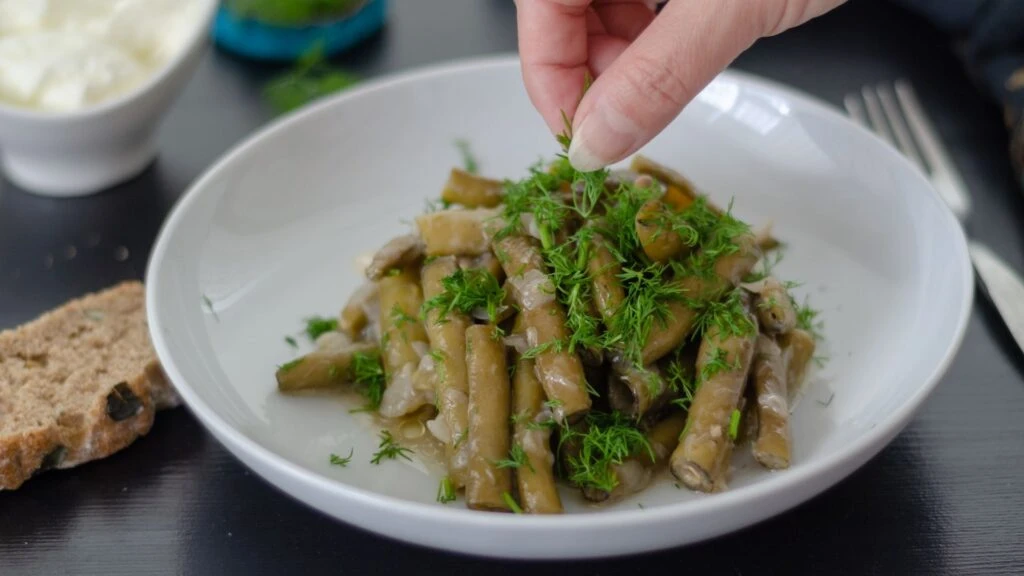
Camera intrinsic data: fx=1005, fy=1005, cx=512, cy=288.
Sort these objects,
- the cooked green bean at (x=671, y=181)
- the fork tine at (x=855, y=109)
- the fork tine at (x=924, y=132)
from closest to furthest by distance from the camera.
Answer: the cooked green bean at (x=671, y=181)
the fork tine at (x=924, y=132)
the fork tine at (x=855, y=109)

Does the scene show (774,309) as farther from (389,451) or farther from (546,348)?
(389,451)

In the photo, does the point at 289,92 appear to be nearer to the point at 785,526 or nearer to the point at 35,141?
the point at 35,141

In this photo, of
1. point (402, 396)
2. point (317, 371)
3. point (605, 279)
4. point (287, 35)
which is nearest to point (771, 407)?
point (605, 279)

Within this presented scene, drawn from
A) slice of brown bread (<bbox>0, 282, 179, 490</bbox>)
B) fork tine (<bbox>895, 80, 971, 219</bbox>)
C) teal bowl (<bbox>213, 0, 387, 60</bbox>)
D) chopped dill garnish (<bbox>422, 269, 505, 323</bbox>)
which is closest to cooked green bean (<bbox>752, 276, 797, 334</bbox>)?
chopped dill garnish (<bbox>422, 269, 505, 323</bbox>)

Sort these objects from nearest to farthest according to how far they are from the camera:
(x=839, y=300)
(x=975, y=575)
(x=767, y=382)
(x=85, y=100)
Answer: (x=975, y=575) < (x=767, y=382) < (x=839, y=300) < (x=85, y=100)

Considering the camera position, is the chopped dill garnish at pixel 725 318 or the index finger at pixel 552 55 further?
the index finger at pixel 552 55

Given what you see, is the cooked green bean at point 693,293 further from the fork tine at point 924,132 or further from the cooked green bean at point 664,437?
Answer: the fork tine at point 924,132

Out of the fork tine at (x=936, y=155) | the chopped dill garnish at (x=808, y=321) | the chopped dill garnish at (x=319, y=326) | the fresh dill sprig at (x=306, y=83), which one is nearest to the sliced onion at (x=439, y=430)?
the chopped dill garnish at (x=319, y=326)

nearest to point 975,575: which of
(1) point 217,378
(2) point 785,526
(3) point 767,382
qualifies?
(2) point 785,526
